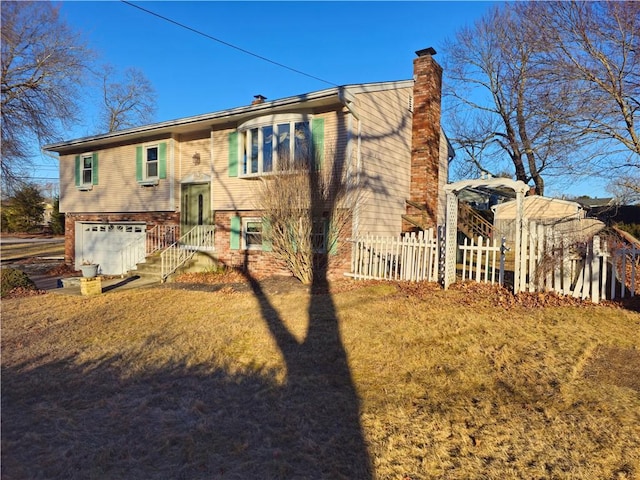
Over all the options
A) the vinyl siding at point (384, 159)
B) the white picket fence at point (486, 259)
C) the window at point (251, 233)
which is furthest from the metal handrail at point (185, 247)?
the white picket fence at point (486, 259)

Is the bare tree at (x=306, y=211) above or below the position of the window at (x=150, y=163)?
below

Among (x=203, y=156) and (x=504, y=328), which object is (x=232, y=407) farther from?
(x=203, y=156)

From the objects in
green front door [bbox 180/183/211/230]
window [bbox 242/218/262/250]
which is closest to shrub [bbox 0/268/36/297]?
green front door [bbox 180/183/211/230]

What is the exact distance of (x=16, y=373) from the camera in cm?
509

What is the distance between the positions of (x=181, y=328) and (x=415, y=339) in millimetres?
3961

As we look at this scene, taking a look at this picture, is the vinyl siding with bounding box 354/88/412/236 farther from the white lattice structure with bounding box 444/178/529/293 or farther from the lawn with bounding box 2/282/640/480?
the lawn with bounding box 2/282/640/480

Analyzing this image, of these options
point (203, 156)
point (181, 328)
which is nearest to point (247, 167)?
point (203, 156)

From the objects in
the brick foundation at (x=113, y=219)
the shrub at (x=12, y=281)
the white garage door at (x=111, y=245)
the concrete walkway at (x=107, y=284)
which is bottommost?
the concrete walkway at (x=107, y=284)

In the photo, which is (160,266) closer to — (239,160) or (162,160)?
(162,160)

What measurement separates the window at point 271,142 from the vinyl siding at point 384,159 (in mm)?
1703

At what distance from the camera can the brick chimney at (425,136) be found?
520 inches

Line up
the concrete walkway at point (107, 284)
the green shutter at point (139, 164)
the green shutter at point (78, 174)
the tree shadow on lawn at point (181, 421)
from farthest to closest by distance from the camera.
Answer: the green shutter at point (78, 174)
the green shutter at point (139, 164)
the concrete walkway at point (107, 284)
the tree shadow on lawn at point (181, 421)

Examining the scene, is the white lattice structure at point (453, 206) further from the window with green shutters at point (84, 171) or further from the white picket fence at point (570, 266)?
the window with green shutters at point (84, 171)

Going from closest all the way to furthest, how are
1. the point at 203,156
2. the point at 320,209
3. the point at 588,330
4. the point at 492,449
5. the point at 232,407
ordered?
the point at 492,449 → the point at 232,407 → the point at 588,330 → the point at 320,209 → the point at 203,156
